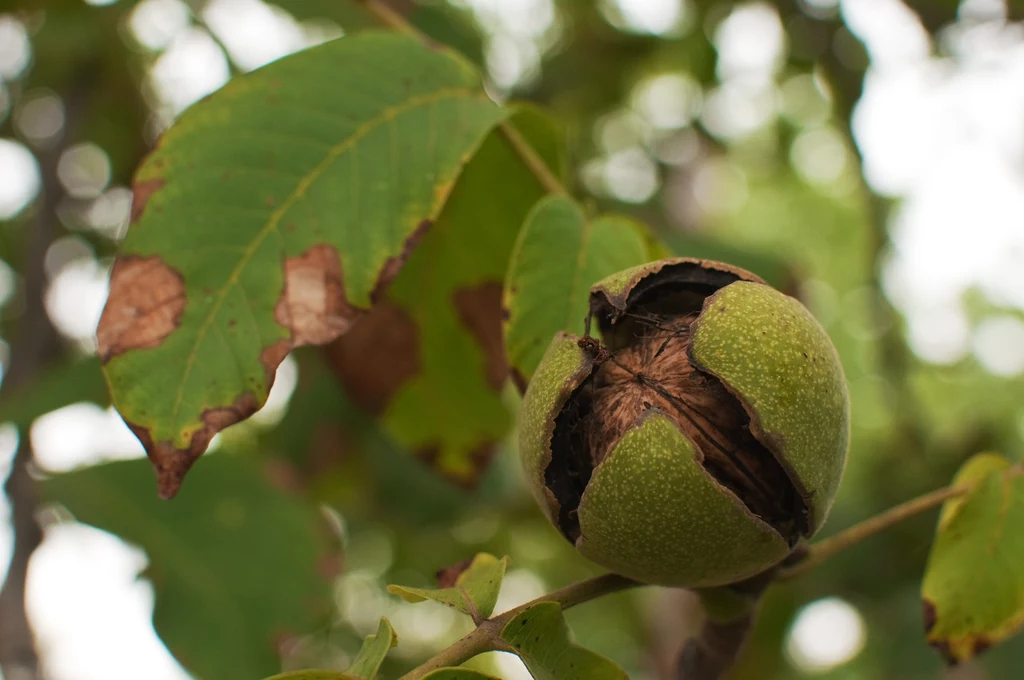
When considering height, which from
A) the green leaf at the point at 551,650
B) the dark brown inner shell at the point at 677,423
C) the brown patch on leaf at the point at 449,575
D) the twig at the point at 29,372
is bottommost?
the twig at the point at 29,372

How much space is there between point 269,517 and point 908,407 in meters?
2.61

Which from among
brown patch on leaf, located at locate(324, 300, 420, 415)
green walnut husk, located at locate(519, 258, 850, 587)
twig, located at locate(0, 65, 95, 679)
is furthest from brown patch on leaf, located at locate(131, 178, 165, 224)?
twig, located at locate(0, 65, 95, 679)

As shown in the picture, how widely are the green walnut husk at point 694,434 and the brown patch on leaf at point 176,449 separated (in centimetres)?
45

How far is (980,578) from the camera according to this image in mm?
1551

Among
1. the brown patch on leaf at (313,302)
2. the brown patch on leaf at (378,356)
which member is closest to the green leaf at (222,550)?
the brown patch on leaf at (378,356)

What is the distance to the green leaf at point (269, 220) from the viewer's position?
4.39ft

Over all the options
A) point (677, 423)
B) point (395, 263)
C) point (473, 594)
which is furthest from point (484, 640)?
point (395, 263)

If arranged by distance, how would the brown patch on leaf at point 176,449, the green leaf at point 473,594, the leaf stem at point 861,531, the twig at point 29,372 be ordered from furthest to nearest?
the twig at point 29,372, the leaf stem at point 861,531, the brown patch on leaf at point 176,449, the green leaf at point 473,594

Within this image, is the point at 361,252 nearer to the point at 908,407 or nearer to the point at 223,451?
the point at 223,451

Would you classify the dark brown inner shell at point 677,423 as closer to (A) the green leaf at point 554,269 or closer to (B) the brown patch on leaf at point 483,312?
(A) the green leaf at point 554,269

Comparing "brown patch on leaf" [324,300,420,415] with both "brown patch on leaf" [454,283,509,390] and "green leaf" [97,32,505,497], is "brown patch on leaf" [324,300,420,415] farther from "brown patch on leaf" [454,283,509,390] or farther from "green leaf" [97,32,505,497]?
"green leaf" [97,32,505,497]

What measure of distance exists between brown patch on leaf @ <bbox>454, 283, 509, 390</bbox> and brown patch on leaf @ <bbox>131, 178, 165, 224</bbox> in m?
0.87

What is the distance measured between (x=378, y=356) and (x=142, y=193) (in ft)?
3.20

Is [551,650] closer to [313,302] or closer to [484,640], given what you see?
[484,640]
